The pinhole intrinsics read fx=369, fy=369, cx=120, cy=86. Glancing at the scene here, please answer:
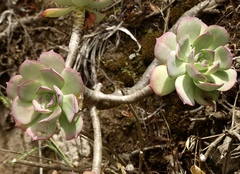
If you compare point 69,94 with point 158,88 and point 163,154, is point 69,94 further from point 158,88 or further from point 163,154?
point 163,154

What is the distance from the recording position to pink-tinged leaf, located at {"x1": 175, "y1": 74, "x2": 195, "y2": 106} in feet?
3.08

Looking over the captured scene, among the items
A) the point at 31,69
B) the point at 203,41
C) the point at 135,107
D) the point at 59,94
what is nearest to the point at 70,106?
the point at 59,94

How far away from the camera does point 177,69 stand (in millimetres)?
963

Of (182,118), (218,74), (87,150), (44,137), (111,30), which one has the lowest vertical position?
(87,150)

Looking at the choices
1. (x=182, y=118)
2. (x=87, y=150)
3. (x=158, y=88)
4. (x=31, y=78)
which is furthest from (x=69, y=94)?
(x=87, y=150)

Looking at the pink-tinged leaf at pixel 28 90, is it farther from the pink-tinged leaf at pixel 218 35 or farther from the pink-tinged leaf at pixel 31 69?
the pink-tinged leaf at pixel 218 35

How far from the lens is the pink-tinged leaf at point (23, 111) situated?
0.96 meters

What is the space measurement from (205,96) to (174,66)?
0.39 ft

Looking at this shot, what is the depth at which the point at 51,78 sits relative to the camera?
959mm

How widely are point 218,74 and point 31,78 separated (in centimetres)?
51

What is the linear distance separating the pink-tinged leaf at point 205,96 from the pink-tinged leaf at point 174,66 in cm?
7

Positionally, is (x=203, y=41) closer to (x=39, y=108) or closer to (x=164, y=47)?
(x=164, y=47)

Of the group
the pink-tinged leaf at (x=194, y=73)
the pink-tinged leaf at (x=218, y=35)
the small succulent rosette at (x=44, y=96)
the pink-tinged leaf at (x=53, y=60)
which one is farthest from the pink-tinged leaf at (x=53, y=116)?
the pink-tinged leaf at (x=218, y=35)

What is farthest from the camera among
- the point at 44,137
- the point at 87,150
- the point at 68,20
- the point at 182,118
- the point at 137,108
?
the point at 68,20
